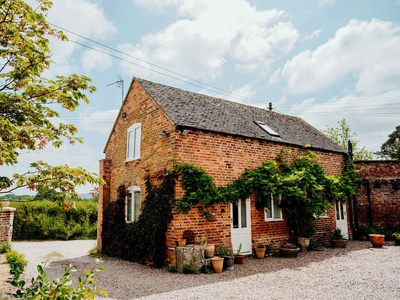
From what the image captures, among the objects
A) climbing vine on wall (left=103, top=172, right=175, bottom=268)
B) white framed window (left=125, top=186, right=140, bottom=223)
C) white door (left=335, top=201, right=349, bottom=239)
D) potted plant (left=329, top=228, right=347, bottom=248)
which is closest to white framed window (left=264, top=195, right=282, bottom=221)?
potted plant (left=329, top=228, right=347, bottom=248)

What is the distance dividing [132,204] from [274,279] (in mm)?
6609

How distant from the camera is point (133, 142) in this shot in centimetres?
1290

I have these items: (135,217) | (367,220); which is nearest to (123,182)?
(135,217)

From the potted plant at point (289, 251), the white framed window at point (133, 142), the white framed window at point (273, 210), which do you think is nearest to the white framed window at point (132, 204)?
the white framed window at point (133, 142)

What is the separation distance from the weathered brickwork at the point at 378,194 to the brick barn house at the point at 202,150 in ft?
5.24

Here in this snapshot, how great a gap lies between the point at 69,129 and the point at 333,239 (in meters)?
12.9

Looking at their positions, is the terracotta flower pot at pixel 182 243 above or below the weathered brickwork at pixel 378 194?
below

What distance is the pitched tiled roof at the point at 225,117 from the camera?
11.2m

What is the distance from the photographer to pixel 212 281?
7738mm

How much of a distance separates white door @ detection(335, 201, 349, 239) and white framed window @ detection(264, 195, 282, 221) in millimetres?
4649

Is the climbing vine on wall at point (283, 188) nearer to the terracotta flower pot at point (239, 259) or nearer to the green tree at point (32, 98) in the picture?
the terracotta flower pot at point (239, 259)

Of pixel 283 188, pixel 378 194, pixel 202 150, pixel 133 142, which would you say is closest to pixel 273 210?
pixel 283 188

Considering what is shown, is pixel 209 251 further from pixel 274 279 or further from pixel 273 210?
pixel 273 210

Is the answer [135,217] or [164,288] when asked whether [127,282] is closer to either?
[164,288]
